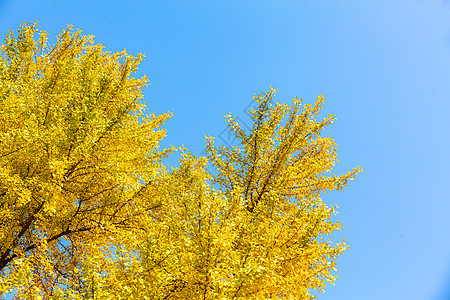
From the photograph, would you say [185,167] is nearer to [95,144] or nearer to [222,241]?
[95,144]

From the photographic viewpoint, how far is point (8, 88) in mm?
7711

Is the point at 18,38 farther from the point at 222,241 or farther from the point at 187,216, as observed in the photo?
the point at 222,241

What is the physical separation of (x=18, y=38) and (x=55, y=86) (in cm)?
327

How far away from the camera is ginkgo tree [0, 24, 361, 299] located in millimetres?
5739

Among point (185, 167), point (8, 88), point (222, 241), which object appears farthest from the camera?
point (185, 167)

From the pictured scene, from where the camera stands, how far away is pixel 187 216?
671 cm

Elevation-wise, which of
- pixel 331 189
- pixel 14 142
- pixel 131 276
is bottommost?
pixel 131 276

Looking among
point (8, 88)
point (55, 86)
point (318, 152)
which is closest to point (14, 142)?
point (8, 88)

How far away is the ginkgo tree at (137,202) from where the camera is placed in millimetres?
5739

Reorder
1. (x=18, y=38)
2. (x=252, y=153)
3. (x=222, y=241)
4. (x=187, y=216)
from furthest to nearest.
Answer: (x=18, y=38)
(x=252, y=153)
(x=187, y=216)
(x=222, y=241)

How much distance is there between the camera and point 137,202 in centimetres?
825

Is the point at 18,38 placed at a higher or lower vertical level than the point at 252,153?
higher

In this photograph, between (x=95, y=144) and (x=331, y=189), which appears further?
(x=331, y=189)

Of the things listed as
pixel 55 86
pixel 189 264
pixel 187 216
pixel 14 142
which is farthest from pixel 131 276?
pixel 55 86
